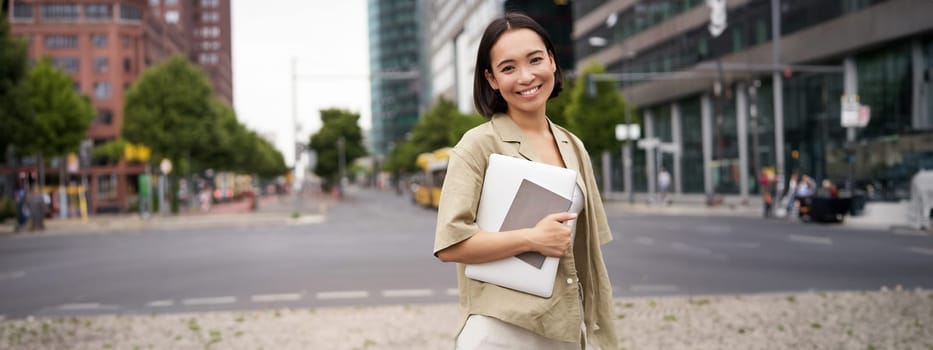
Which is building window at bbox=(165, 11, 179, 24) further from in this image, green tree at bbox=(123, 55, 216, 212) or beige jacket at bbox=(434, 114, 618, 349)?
beige jacket at bbox=(434, 114, 618, 349)

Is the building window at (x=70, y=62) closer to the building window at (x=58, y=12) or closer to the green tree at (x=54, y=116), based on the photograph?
the building window at (x=58, y=12)

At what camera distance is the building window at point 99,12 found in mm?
80875

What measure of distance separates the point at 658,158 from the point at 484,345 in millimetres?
51930

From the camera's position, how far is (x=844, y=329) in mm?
7168

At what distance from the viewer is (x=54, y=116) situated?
42.7 meters

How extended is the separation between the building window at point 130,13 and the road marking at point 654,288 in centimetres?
8064

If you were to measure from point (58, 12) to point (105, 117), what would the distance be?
10858 mm

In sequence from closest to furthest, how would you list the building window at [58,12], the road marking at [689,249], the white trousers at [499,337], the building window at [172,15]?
the white trousers at [499,337] → the road marking at [689,249] → the building window at [58,12] → the building window at [172,15]

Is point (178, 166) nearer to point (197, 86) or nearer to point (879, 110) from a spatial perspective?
point (197, 86)

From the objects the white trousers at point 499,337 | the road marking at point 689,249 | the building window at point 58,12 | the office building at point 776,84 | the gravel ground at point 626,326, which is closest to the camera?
the white trousers at point 499,337

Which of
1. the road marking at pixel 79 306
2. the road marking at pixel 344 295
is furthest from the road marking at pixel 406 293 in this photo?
the road marking at pixel 79 306

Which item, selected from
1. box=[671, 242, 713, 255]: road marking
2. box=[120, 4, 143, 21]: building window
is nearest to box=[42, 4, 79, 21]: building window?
box=[120, 4, 143, 21]: building window

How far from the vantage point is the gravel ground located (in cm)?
691

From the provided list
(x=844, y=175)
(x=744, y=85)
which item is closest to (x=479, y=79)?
(x=844, y=175)
